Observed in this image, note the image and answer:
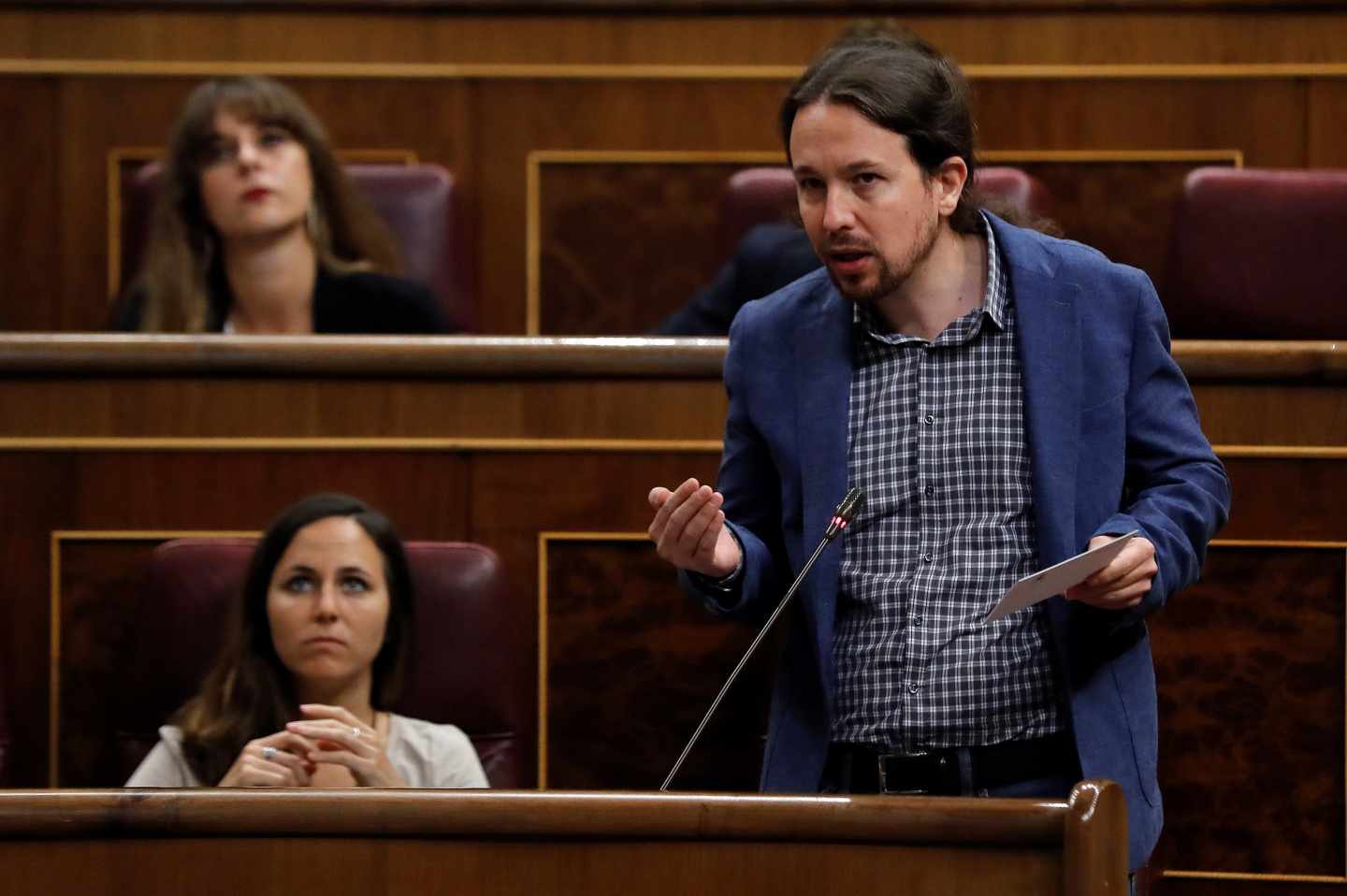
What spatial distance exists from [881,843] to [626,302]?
0.78m

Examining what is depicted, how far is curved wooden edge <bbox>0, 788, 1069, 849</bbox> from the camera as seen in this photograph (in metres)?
0.47

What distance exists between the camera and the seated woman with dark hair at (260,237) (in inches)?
43.0

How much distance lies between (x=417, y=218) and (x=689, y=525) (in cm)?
67

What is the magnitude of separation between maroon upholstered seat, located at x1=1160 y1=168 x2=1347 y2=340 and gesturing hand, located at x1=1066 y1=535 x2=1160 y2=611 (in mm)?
492

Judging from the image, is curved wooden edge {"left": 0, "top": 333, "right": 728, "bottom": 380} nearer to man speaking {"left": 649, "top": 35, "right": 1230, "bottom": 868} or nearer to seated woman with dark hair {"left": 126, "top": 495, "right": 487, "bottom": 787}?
seated woman with dark hair {"left": 126, "top": 495, "right": 487, "bottom": 787}

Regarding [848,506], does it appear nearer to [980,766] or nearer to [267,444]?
[980,766]

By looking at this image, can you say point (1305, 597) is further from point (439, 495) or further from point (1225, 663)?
point (439, 495)

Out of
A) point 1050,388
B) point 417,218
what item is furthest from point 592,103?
point 1050,388

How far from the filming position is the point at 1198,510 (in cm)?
58

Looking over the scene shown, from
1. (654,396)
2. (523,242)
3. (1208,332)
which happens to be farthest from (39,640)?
(1208,332)

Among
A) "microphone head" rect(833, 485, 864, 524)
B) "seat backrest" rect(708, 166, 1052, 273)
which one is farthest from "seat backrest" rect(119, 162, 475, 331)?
"microphone head" rect(833, 485, 864, 524)

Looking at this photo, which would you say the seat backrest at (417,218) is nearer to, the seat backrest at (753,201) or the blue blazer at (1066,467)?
the seat backrest at (753,201)

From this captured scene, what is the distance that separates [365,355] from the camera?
2.87 feet

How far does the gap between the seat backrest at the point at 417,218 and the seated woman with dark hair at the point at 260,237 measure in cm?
7
